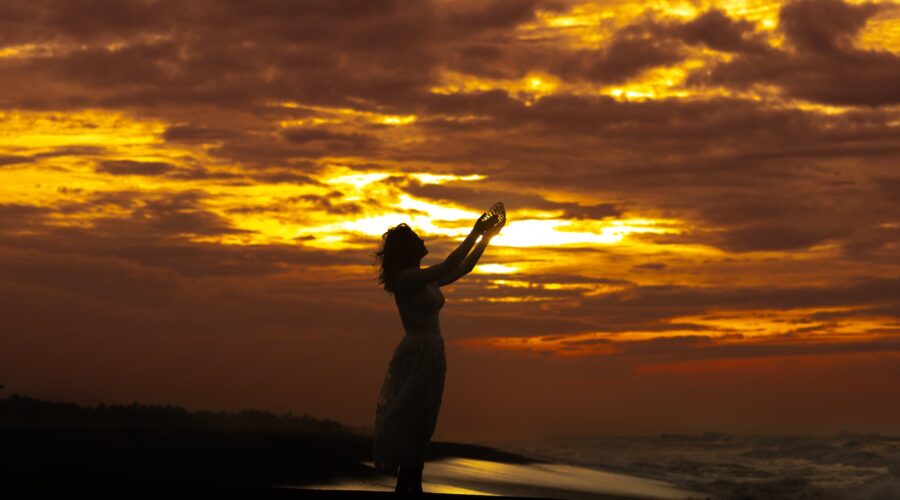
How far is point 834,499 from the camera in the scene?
30453 mm

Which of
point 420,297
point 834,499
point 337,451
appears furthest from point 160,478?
point 834,499

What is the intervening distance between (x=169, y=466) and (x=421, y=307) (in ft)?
27.8

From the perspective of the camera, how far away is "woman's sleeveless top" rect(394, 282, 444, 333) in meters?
10.6

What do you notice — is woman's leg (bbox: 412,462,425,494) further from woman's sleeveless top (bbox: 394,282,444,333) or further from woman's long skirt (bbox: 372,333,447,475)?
woman's sleeveless top (bbox: 394,282,444,333)

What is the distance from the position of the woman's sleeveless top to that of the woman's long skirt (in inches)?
3.5

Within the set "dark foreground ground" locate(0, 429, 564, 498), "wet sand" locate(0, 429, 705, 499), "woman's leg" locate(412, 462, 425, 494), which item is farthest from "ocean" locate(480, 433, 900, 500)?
"woman's leg" locate(412, 462, 425, 494)

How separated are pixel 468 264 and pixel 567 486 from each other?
1564 centimetres

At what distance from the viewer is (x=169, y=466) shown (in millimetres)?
17438

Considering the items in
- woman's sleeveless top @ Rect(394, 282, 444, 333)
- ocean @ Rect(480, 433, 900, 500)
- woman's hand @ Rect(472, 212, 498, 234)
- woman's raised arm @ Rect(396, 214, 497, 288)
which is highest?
woman's hand @ Rect(472, 212, 498, 234)

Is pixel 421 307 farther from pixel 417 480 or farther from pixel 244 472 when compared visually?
pixel 244 472

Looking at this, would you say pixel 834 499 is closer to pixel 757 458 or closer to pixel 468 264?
pixel 757 458

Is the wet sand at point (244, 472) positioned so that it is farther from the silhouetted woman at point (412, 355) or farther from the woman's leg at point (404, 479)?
the silhouetted woman at point (412, 355)

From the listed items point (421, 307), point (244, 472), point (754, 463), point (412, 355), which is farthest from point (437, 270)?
point (754, 463)

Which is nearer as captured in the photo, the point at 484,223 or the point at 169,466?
the point at 484,223
